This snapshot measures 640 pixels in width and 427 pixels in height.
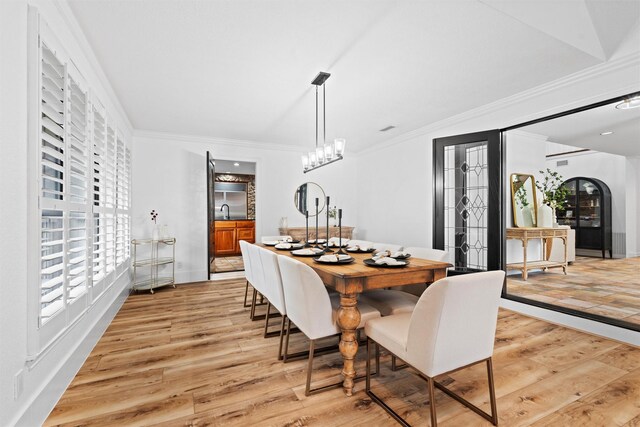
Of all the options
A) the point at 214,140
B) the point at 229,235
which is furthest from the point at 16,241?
the point at 229,235

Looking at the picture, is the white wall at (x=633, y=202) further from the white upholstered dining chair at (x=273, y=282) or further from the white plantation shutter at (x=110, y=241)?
the white plantation shutter at (x=110, y=241)

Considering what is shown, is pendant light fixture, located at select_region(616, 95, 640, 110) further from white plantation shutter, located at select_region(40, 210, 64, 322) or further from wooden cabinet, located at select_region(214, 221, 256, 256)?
Answer: wooden cabinet, located at select_region(214, 221, 256, 256)

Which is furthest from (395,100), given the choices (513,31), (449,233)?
(449,233)

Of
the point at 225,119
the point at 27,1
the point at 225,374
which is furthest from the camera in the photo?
the point at 225,119

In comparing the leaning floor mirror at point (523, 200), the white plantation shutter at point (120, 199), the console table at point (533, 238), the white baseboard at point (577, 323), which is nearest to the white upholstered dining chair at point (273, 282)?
the white plantation shutter at point (120, 199)

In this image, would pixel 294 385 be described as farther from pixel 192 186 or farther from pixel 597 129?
pixel 597 129

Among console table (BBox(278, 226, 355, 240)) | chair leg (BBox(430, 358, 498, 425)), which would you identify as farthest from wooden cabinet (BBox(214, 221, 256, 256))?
chair leg (BBox(430, 358, 498, 425))

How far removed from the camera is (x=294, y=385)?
205 centimetres

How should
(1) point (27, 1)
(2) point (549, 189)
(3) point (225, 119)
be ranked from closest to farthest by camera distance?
(1) point (27, 1) < (3) point (225, 119) < (2) point (549, 189)

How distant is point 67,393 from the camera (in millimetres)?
1950

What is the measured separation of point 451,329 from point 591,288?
14.7 ft

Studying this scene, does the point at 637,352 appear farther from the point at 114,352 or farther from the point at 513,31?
the point at 114,352

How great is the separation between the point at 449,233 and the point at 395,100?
2.09 metres

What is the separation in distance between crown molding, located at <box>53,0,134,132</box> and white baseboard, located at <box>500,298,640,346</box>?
16.2 feet
